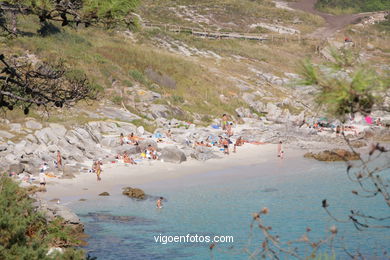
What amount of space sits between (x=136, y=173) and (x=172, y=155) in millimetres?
3593

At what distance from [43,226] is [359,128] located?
109ft

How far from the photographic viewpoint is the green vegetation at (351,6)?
318ft

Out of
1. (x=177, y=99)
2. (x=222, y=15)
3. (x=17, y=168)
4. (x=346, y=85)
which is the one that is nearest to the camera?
(x=346, y=85)

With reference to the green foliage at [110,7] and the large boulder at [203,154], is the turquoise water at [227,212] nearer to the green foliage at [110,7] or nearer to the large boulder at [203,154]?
the large boulder at [203,154]

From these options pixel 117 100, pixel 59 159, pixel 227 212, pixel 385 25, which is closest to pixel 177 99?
pixel 117 100

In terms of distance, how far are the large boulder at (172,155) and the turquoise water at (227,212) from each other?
230 cm

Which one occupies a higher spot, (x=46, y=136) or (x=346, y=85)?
(x=346, y=85)

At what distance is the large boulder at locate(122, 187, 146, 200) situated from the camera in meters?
23.5

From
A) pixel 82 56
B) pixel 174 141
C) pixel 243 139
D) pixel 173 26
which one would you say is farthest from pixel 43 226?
pixel 173 26

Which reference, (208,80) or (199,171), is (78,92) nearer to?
(199,171)

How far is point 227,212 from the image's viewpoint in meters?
22.1

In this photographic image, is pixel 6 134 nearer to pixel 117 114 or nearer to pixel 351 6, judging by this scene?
pixel 117 114

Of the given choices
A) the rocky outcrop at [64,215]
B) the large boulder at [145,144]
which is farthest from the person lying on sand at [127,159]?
the rocky outcrop at [64,215]

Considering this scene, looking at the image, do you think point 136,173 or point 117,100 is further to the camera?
point 117,100
